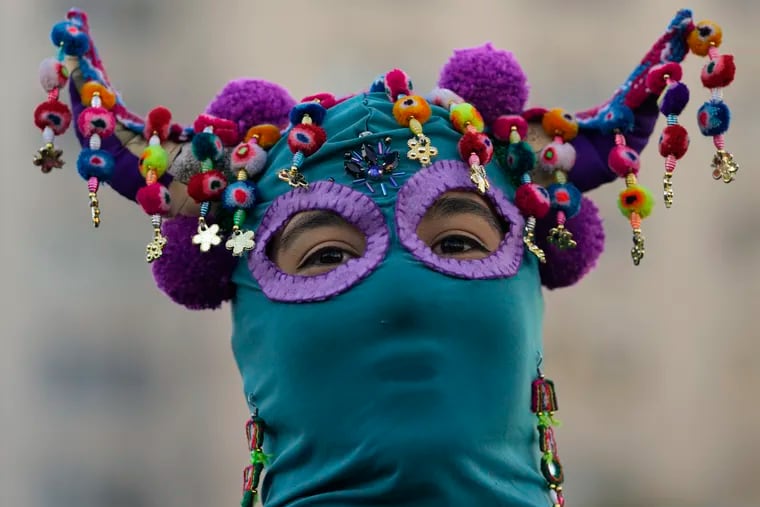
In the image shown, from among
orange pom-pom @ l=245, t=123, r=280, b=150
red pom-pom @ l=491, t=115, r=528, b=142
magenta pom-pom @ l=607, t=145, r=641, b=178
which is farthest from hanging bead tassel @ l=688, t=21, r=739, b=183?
orange pom-pom @ l=245, t=123, r=280, b=150

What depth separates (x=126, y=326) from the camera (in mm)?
14547

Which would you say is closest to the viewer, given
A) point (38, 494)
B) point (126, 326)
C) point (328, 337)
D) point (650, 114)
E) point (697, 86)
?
point (328, 337)

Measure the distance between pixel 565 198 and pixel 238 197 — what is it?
82 centimetres

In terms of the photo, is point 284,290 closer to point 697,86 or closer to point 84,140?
point 84,140

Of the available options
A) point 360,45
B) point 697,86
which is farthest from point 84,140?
point 360,45

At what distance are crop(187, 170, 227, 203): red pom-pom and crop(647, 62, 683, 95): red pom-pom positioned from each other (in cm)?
110

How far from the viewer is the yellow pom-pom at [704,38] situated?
345cm

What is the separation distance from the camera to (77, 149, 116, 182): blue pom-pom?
3.53 meters

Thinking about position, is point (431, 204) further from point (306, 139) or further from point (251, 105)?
point (251, 105)

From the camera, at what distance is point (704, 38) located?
11.3 feet

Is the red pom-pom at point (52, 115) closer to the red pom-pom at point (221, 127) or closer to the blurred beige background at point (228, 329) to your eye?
the red pom-pom at point (221, 127)

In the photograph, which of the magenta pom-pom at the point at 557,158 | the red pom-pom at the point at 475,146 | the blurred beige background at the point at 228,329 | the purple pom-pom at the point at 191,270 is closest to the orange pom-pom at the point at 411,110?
the red pom-pom at the point at 475,146

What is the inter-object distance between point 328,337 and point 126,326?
38.1 feet

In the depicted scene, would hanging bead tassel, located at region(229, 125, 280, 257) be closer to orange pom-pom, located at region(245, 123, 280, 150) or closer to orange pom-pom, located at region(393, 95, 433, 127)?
orange pom-pom, located at region(245, 123, 280, 150)
